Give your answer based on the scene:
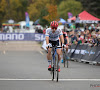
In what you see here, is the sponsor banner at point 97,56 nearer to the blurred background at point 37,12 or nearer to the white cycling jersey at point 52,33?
the white cycling jersey at point 52,33

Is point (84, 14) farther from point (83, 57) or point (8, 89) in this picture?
point (8, 89)

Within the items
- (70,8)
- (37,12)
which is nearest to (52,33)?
(70,8)

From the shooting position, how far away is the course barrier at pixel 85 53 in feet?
57.2

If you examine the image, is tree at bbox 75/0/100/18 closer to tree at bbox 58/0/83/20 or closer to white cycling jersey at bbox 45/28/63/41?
tree at bbox 58/0/83/20

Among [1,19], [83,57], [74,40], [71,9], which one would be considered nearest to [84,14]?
[74,40]

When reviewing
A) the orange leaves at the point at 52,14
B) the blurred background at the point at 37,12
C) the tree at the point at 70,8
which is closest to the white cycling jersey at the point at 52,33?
the blurred background at the point at 37,12

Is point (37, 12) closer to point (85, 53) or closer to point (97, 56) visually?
point (85, 53)

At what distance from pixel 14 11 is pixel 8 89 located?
11324cm

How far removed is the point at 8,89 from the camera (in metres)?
9.13

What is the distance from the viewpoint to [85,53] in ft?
61.9

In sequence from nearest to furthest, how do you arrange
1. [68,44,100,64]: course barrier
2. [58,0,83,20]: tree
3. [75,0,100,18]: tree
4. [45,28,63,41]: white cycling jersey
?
[45,28,63,41]: white cycling jersey
[68,44,100,64]: course barrier
[75,0,100,18]: tree
[58,0,83,20]: tree

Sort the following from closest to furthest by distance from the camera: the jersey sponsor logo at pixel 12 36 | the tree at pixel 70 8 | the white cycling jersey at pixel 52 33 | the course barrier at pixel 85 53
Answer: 1. the white cycling jersey at pixel 52 33
2. the course barrier at pixel 85 53
3. the jersey sponsor logo at pixel 12 36
4. the tree at pixel 70 8

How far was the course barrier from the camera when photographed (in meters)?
17.4

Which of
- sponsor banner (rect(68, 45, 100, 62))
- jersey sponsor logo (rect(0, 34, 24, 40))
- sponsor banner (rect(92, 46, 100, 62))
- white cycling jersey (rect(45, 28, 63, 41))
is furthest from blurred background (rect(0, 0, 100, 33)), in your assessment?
white cycling jersey (rect(45, 28, 63, 41))
